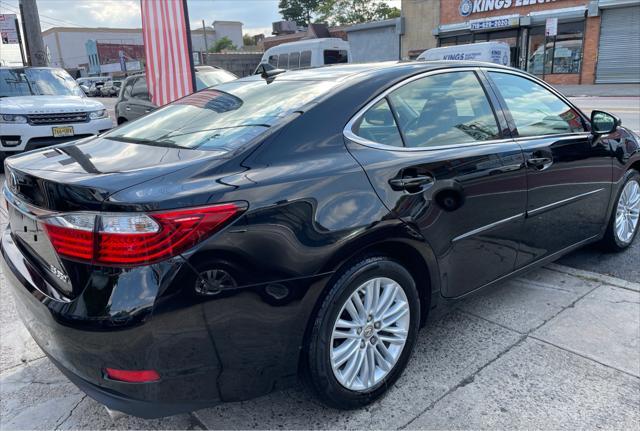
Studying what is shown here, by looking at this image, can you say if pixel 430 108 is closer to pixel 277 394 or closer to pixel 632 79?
pixel 277 394

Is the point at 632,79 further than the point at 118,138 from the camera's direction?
Yes

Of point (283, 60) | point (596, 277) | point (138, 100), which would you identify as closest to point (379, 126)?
point (596, 277)

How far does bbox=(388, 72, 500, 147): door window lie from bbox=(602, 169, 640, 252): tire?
1.71 metres

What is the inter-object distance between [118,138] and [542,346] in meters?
2.65

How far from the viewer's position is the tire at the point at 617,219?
408 centimetres

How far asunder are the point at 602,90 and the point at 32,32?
73.5 ft

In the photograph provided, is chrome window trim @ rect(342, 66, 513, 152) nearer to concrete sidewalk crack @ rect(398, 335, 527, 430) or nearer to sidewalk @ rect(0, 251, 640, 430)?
sidewalk @ rect(0, 251, 640, 430)

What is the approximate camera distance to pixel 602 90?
23000 millimetres

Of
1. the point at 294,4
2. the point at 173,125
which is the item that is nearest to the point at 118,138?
the point at 173,125

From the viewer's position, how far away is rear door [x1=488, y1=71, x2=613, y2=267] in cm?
319

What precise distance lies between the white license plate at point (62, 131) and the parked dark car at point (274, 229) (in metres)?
5.99

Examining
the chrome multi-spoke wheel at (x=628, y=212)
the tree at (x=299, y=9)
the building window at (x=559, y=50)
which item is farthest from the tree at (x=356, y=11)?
the chrome multi-spoke wheel at (x=628, y=212)

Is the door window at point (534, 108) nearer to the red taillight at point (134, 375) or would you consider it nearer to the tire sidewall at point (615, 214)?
the tire sidewall at point (615, 214)

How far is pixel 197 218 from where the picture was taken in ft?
6.07
